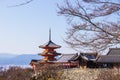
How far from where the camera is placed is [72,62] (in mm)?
20891

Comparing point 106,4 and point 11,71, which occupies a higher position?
point 106,4

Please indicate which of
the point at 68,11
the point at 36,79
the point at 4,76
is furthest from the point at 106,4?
the point at 4,76

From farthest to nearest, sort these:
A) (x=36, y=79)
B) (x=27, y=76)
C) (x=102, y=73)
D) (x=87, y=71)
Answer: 1. (x=27, y=76)
2. (x=36, y=79)
3. (x=87, y=71)
4. (x=102, y=73)

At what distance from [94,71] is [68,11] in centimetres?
1086

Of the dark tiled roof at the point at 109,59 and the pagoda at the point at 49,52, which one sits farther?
the pagoda at the point at 49,52

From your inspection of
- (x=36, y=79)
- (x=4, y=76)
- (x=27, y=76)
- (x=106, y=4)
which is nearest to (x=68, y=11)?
(x=106, y=4)

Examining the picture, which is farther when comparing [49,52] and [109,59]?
[49,52]

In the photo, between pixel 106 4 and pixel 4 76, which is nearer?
pixel 106 4

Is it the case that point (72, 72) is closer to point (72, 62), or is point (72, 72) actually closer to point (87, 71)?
point (87, 71)

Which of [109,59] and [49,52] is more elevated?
[49,52]

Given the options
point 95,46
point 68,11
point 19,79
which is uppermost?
point 68,11

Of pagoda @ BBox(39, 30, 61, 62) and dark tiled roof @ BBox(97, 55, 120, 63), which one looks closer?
dark tiled roof @ BBox(97, 55, 120, 63)

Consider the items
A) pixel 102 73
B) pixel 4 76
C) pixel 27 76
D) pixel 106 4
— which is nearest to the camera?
pixel 106 4

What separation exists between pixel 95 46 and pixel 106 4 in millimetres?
648
